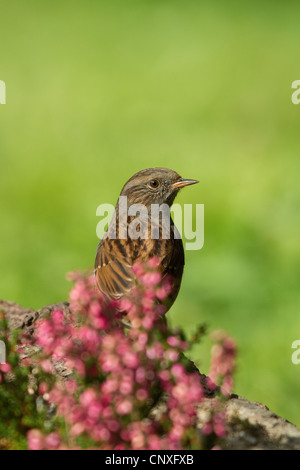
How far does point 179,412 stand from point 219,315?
4479 mm

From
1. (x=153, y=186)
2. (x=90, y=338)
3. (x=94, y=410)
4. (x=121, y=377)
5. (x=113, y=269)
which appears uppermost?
(x=153, y=186)

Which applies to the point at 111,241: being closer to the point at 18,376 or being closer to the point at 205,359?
the point at 18,376

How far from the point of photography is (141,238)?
470 cm

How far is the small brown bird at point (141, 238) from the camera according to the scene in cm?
446

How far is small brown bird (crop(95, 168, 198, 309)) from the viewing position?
4457 millimetres

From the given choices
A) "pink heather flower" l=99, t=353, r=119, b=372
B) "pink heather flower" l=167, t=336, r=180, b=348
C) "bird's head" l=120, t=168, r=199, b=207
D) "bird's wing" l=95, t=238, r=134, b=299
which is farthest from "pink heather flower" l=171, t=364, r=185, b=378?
"bird's head" l=120, t=168, r=199, b=207

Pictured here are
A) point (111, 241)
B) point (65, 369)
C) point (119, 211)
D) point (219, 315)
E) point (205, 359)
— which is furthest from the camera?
point (219, 315)

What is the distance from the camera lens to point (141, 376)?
2.87 metres

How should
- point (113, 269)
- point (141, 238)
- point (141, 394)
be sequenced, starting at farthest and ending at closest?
1. point (141, 238)
2. point (113, 269)
3. point (141, 394)

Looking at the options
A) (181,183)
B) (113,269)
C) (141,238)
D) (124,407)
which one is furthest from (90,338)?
(181,183)

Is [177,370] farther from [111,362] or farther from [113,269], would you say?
[113,269]

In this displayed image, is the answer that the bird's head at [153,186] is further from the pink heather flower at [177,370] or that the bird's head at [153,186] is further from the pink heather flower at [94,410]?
the pink heather flower at [94,410]

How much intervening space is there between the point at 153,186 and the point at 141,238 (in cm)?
74
